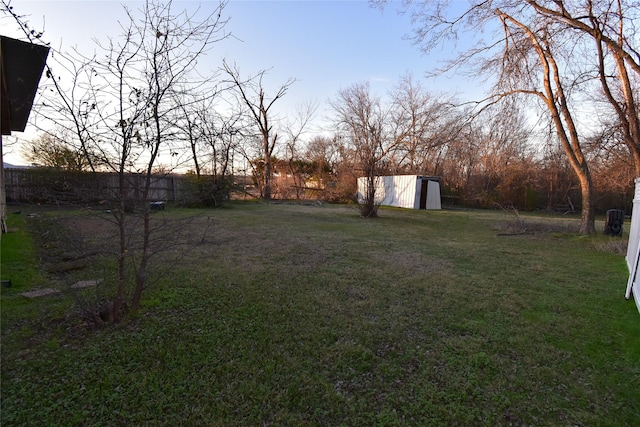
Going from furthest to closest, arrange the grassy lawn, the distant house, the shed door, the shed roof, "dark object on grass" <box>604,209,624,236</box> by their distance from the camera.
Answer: the shed door, the distant house, "dark object on grass" <box>604,209,624,236</box>, the shed roof, the grassy lawn

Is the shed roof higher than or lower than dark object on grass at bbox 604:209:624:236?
higher

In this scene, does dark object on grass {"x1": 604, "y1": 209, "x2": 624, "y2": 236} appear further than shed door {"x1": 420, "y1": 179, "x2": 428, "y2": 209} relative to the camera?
No

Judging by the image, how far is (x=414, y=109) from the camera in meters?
21.5

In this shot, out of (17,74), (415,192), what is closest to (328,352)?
(17,74)

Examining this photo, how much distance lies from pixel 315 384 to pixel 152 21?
9.40 feet

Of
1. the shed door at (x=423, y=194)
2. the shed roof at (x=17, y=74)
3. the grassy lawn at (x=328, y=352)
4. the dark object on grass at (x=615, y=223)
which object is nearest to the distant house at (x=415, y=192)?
the shed door at (x=423, y=194)

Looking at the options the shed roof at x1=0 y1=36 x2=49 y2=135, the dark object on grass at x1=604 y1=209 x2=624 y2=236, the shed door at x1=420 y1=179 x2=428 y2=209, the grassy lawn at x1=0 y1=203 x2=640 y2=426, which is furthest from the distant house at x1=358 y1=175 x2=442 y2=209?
the shed roof at x1=0 y1=36 x2=49 y2=135

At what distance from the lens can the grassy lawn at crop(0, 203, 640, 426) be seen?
1700mm

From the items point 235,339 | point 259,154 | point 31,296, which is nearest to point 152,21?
point 235,339

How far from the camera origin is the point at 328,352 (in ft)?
7.52

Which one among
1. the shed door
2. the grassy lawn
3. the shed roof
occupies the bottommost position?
the grassy lawn

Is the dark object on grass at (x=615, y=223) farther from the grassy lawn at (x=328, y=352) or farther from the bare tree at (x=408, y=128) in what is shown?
the bare tree at (x=408, y=128)

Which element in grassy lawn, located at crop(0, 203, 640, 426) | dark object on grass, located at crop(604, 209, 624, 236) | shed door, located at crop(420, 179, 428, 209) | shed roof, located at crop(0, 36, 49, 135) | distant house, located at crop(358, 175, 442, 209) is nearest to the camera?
grassy lawn, located at crop(0, 203, 640, 426)

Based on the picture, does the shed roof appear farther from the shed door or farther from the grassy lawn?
the shed door
